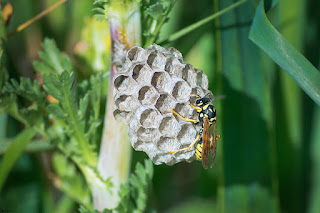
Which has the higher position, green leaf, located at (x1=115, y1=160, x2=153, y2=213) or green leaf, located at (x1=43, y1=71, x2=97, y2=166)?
green leaf, located at (x1=43, y1=71, x2=97, y2=166)

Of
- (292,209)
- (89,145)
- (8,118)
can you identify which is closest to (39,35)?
(8,118)

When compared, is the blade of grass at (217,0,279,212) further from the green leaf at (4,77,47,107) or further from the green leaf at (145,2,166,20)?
the green leaf at (4,77,47,107)

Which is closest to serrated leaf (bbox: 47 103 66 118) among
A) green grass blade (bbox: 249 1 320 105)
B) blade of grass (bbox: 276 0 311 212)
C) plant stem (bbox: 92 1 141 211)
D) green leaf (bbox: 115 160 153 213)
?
plant stem (bbox: 92 1 141 211)

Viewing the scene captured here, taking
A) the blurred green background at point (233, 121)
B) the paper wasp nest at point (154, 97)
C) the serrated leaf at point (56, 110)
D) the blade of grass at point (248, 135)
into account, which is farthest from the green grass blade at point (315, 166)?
the serrated leaf at point (56, 110)

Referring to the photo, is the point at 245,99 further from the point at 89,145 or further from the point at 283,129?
the point at 89,145

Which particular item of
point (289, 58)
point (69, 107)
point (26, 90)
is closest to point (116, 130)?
point (69, 107)

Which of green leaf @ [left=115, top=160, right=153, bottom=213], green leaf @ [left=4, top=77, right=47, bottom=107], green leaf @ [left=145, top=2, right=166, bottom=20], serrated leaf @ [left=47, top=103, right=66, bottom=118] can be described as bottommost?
green leaf @ [left=115, top=160, right=153, bottom=213]

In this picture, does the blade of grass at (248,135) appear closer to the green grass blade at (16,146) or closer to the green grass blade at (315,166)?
the green grass blade at (315,166)
